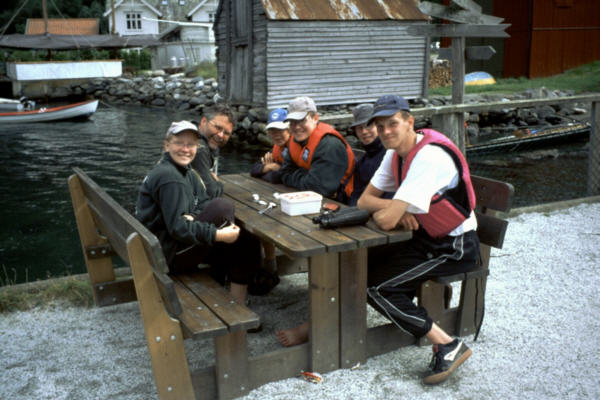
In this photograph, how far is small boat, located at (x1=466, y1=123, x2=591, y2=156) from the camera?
54.0 feet

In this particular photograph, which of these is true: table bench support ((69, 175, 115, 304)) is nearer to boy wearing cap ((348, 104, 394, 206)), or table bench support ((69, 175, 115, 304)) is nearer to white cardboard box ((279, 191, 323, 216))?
white cardboard box ((279, 191, 323, 216))

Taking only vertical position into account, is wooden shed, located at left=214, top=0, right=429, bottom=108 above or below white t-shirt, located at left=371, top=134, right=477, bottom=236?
above

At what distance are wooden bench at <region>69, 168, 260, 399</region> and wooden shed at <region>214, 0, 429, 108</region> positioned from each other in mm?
16983

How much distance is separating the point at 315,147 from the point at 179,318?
1.96 meters

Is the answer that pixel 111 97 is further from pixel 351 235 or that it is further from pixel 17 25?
pixel 351 235

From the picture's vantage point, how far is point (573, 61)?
2697cm

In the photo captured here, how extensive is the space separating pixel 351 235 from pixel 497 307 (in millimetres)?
1828

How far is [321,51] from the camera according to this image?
20781 mm

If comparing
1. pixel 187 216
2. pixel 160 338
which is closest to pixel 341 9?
pixel 187 216

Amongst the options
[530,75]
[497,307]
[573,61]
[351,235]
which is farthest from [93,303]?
[573,61]

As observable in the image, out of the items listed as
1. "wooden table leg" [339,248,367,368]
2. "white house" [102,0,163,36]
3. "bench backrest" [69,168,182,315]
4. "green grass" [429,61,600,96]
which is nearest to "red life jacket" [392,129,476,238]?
"wooden table leg" [339,248,367,368]

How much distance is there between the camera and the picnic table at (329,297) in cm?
349

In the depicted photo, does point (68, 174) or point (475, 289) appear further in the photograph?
point (68, 174)

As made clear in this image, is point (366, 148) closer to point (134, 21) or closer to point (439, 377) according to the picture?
point (439, 377)
